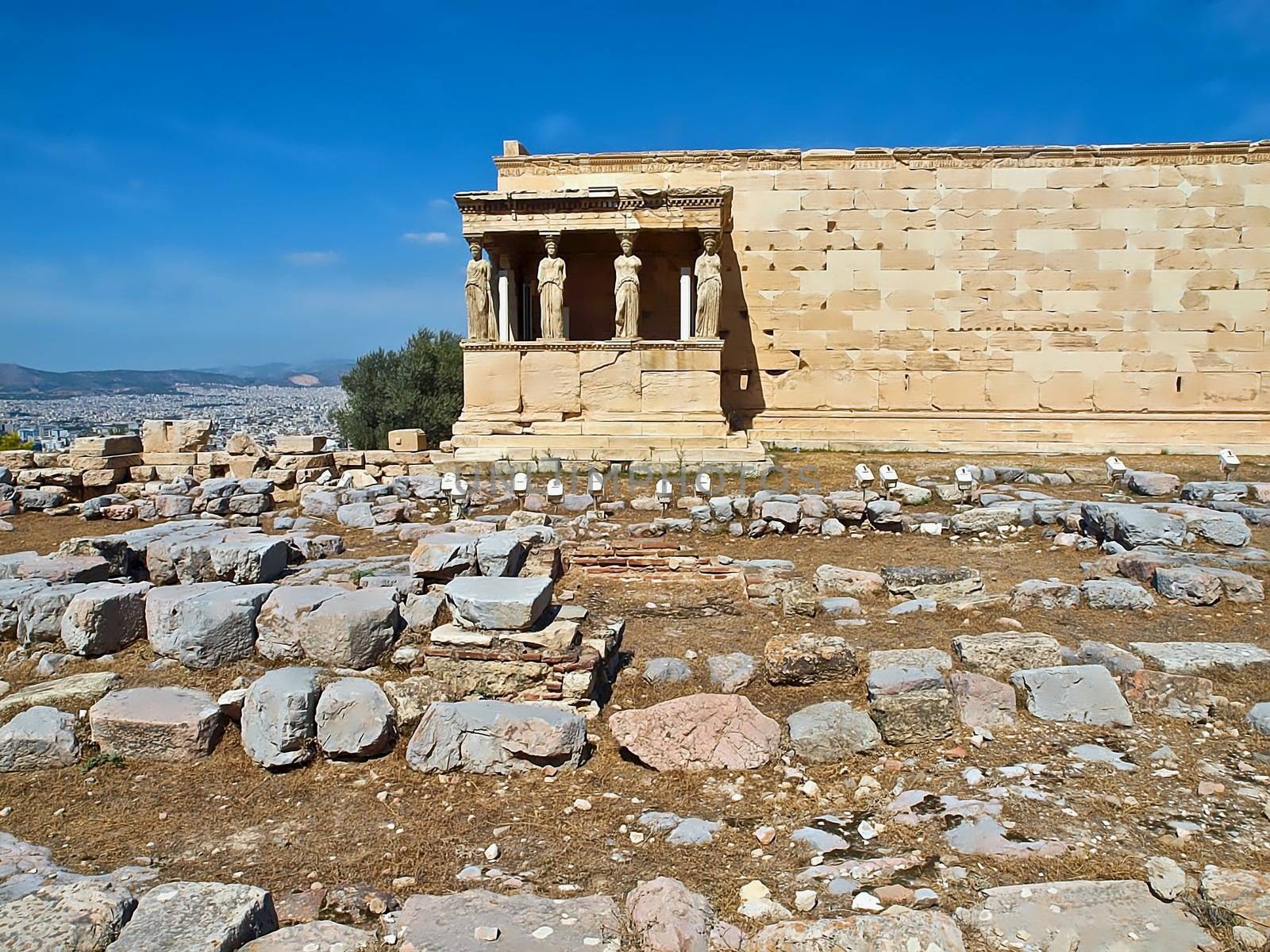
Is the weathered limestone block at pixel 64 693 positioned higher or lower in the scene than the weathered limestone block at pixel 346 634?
lower

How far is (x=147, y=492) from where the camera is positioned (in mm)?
13695

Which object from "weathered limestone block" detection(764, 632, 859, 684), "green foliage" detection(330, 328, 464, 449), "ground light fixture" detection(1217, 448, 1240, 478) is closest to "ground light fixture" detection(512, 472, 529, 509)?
"weathered limestone block" detection(764, 632, 859, 684)

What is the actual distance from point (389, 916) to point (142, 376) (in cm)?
10381

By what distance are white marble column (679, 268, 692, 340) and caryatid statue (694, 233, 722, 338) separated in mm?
412

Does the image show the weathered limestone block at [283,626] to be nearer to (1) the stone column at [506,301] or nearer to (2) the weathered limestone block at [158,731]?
(2) the weathered limestone block at [158,731]

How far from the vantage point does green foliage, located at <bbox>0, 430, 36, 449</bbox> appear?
→ 938 inches

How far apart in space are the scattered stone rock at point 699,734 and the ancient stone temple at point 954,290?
440 inches

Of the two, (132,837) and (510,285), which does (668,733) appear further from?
(510,285)

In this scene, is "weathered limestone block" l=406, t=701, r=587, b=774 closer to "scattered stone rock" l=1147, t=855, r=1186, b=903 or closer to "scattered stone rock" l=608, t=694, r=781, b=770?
"scattered stone rock" l=608, t=694, r=781, b=770

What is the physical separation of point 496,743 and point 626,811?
31.9 inches

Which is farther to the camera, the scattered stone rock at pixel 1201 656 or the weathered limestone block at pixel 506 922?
the scattered stone rock at pixel 1201 656

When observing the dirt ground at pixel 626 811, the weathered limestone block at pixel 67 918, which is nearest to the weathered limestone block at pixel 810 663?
the dirt ground at pixel 626 811

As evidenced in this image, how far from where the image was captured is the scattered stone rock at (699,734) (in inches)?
177

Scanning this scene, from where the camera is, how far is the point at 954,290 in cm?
1670
